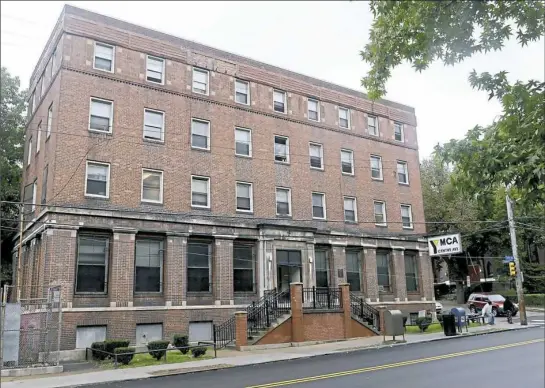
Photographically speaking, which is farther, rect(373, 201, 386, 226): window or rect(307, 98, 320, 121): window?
rect(373, 201, 386, 226): window

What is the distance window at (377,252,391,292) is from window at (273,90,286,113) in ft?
37.2

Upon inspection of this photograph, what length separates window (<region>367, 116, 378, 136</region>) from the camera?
34.5 meters

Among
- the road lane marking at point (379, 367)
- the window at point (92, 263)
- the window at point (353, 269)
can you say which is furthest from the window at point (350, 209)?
the window at point (92, 263)

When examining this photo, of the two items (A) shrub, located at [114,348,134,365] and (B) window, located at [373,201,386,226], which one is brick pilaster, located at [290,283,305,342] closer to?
(A) shrub, located at [114,348,134,365]

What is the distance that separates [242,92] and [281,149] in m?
4.06

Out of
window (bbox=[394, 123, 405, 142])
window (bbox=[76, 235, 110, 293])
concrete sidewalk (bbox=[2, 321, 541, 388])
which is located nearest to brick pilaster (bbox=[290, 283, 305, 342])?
concrete sidewalk (bbox=[2, 321, 541, 388])

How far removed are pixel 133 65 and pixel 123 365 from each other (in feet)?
48.4

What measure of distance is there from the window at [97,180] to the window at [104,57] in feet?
16.0

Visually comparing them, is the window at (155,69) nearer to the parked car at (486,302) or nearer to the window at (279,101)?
the window at (279,101)

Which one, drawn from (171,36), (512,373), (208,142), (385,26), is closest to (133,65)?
(171,36)

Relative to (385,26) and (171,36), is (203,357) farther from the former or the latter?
(171,36)

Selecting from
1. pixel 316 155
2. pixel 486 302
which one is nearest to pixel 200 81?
pixel 316 155

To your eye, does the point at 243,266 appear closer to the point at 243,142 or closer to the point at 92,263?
the point at 243,142

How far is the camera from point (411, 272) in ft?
112
